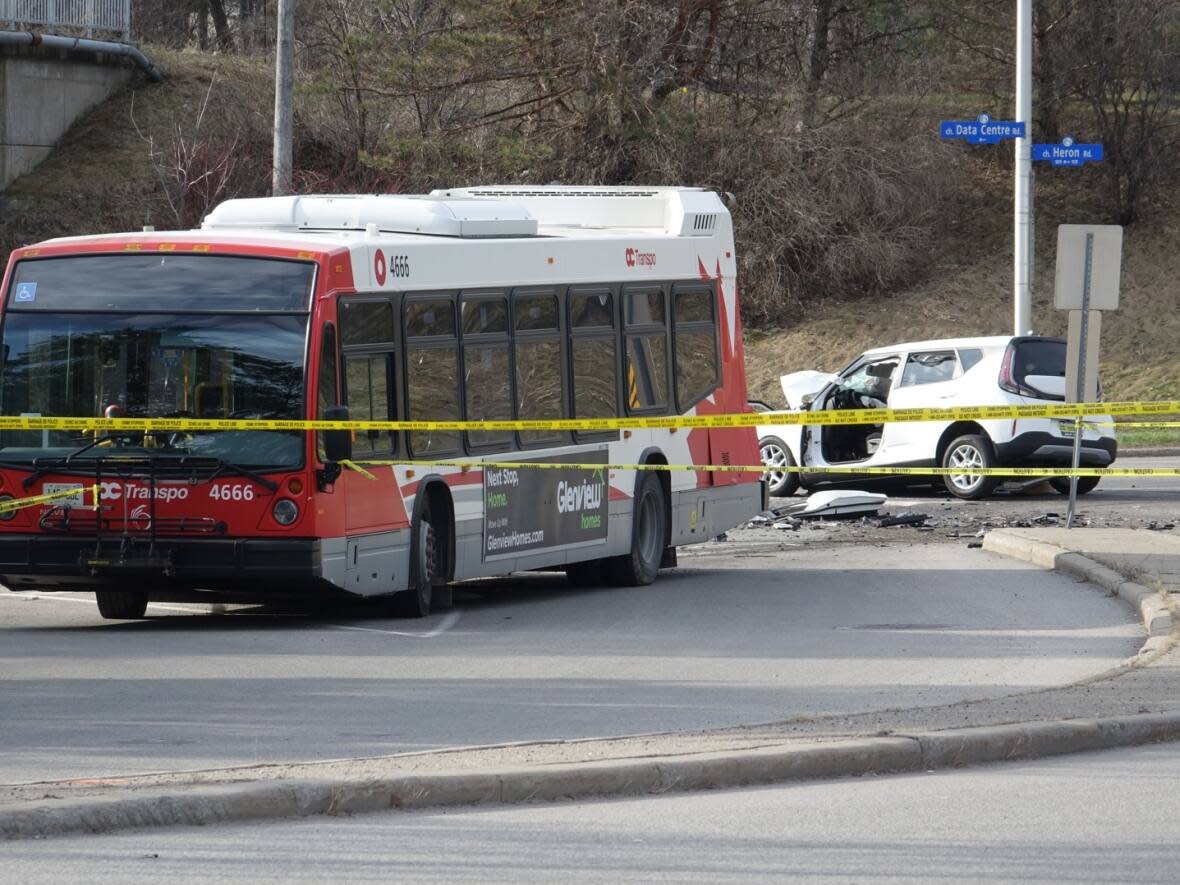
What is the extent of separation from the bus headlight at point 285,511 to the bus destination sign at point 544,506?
7.89 feet

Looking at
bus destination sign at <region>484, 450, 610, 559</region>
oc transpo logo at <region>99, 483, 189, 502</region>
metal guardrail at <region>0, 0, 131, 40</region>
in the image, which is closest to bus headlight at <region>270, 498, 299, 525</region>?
oc transpo logo at <region>99, 483, 189, 502</region>

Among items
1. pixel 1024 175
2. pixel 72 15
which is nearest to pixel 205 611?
pixel 1024 175

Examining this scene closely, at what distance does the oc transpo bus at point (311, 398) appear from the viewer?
1312cm

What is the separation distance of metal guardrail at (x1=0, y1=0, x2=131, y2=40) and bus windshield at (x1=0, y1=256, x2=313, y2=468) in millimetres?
28223

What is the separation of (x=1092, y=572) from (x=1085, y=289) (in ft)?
16.0

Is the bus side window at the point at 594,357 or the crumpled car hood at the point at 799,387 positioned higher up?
the bus side window at the point at 594,357

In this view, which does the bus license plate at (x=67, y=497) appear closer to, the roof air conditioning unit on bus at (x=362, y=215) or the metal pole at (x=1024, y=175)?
the roof air conditioning unit on bus at (x=362, y=215)

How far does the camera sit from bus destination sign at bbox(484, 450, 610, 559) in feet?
50.4

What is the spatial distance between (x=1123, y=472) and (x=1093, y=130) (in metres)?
30.3

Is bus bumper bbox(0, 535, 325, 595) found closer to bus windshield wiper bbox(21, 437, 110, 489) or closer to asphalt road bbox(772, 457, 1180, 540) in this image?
bus windshield wiper bbox(21, 437, 110, 489)

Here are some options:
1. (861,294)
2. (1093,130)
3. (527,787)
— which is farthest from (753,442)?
(1093,130)

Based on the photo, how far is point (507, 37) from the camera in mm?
40625

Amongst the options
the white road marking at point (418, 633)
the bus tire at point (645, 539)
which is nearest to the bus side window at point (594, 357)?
the bus tire at point (645, 539)

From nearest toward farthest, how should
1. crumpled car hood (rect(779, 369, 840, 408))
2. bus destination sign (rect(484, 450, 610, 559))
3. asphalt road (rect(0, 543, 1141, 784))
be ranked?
asphalt road (rect(0, 543, 1141, 784)) → bus destination sign (rect(484, 450, 610, 559)) → crumpled car hood (rect(779, 369, 840, 408))
